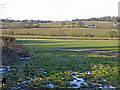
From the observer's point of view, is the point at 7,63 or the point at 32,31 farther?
the point at 32,31

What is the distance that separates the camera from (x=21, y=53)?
38.7 ft

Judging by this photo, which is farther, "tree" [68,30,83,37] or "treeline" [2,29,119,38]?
"tree" [68,30,83,37]

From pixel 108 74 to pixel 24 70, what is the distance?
11.0 feet

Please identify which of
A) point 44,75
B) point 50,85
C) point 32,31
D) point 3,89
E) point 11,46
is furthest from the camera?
point 32,31

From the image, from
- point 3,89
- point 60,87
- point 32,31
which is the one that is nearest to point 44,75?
point 60,87

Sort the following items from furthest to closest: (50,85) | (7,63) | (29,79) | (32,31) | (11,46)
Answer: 1. (32,31)
2. (11,46)
3. (7,63)
4. (29,79)
5. (50,85)

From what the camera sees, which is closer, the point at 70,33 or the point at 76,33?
the point at 76,33

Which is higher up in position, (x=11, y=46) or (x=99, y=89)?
(x=11, y=46)

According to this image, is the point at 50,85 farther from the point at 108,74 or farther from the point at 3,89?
the point at 108,74

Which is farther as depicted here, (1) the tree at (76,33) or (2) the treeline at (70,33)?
(1) the tree at (76,33)

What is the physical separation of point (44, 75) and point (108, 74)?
98.4 inches

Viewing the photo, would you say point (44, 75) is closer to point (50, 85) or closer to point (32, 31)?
point (50, 85)

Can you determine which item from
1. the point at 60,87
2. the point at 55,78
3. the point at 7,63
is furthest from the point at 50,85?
the point at 7,63

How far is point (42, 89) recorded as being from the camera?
5.52 meters
